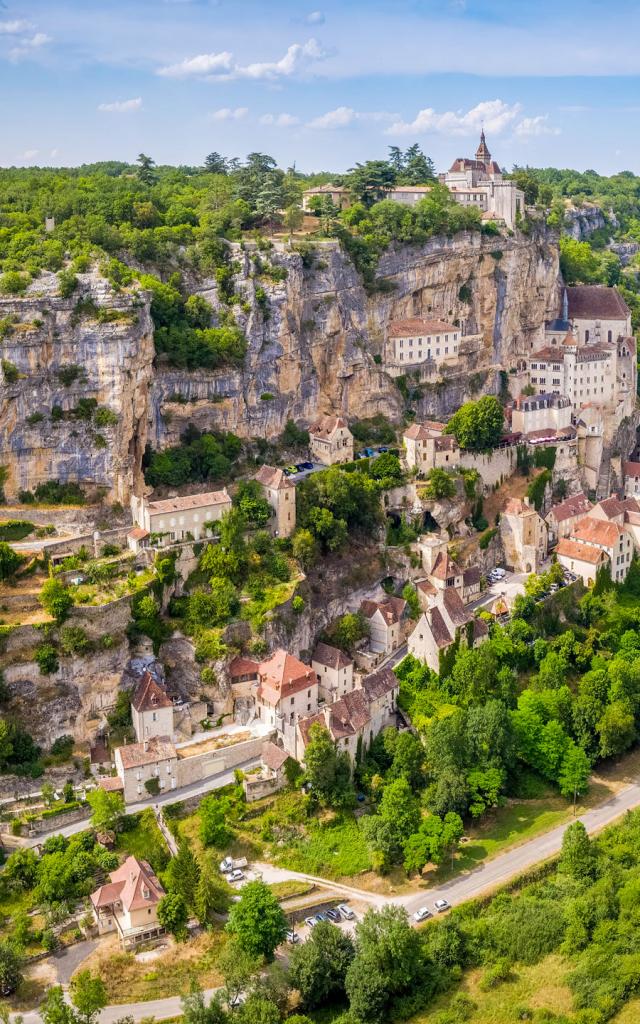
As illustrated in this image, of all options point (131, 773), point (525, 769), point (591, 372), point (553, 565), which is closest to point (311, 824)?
point (131, 773)

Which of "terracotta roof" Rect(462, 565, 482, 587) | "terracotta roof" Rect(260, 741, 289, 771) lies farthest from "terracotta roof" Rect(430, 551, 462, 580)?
"terracotta roof" Rect(260, 741, 289, 771)

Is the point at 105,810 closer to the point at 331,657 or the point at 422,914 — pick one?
the point at 422,914

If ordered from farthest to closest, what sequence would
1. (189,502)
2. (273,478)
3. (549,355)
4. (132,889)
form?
(549,355) → (273,478) → (189,502) → (132,889)

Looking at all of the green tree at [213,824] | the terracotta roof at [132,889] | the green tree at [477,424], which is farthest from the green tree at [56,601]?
the green tree at [477,424]

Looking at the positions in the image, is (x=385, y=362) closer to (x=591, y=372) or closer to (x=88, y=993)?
(x=591, y=372)

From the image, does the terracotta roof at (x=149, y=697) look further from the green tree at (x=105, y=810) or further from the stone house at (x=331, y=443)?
the stone house at (x=331, y=443)

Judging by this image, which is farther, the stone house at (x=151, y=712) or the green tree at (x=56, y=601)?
the green tree at (x=56, y=601)

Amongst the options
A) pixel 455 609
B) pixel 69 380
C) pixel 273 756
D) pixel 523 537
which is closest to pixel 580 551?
pixel 523 537
